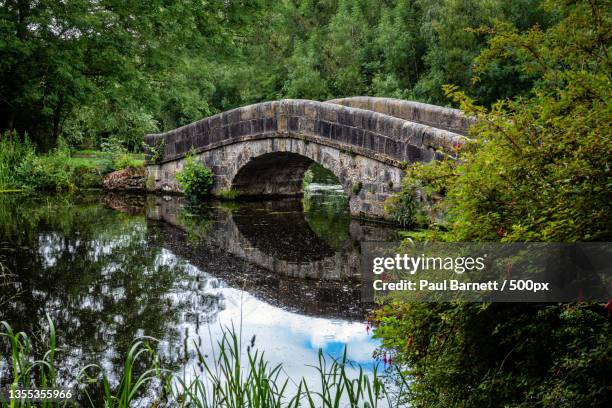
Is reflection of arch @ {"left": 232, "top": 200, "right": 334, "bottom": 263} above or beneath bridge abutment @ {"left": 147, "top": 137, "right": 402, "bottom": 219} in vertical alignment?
beneath

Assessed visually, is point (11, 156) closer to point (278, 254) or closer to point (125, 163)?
point (125, 163)

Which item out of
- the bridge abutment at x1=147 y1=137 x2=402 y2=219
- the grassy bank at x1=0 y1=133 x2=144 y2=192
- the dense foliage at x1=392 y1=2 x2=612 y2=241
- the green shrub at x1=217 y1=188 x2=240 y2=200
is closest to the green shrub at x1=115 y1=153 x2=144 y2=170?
the grassy bank at x1=0 y1=133 x2=144 y2=192

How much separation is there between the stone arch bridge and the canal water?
0.70m

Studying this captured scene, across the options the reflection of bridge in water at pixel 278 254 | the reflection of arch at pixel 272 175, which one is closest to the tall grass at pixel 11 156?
the reflection of bridge in water at pixel 278 254

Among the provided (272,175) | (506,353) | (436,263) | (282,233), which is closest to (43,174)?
(272,175)

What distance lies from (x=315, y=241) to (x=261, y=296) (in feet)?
7.99

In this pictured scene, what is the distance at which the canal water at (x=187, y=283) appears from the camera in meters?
3.71

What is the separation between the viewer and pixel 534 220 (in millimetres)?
2232

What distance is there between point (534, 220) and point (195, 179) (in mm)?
9279

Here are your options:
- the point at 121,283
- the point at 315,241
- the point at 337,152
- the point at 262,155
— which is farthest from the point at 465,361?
the point at 262,155

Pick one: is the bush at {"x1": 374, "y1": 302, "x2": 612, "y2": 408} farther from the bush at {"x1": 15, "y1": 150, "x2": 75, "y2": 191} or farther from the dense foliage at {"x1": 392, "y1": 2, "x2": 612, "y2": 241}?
the bush at {"x1": 15, "y1": 150, "x2": 75, "y2": 191}

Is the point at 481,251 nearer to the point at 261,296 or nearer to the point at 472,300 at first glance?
the point at 472,300

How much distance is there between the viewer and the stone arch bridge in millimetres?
7832

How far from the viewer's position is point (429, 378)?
2.52 m
